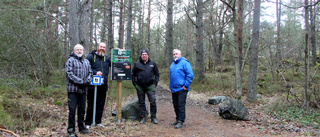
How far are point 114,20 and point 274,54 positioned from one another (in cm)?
2325

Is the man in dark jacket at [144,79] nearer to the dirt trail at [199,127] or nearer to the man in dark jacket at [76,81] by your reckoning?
the dirt trail at [199,127]

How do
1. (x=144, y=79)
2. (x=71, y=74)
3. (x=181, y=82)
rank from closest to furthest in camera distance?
(x=71, y=74), (x=181, y=82), (x=144, y=79)

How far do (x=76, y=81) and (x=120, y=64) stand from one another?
1.42 m

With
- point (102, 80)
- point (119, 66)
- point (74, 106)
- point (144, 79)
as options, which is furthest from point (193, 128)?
point (74, 106)

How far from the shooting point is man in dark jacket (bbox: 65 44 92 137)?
3732mm

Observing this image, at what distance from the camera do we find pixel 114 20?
2894 centimetres

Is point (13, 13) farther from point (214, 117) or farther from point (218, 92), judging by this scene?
point (218, 92)

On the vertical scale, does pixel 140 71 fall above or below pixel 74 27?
below

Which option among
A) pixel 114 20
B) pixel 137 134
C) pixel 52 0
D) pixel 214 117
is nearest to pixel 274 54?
pixel 214 117

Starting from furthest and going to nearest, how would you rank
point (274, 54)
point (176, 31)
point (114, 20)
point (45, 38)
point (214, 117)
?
point (176, 31)
point (114, 20)
point (274, 54)
point (45, 38)
point (214, 117)

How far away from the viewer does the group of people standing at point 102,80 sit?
3801 mm

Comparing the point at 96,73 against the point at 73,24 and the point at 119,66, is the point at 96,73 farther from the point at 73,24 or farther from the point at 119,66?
the point at 73,24

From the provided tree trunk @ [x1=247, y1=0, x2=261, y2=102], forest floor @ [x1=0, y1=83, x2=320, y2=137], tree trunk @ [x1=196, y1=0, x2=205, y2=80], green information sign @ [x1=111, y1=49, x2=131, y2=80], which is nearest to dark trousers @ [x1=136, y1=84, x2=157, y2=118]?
forest floor @ [x1=0, y1=83, x2=320, y2=137]

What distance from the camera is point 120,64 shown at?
16.3ft
